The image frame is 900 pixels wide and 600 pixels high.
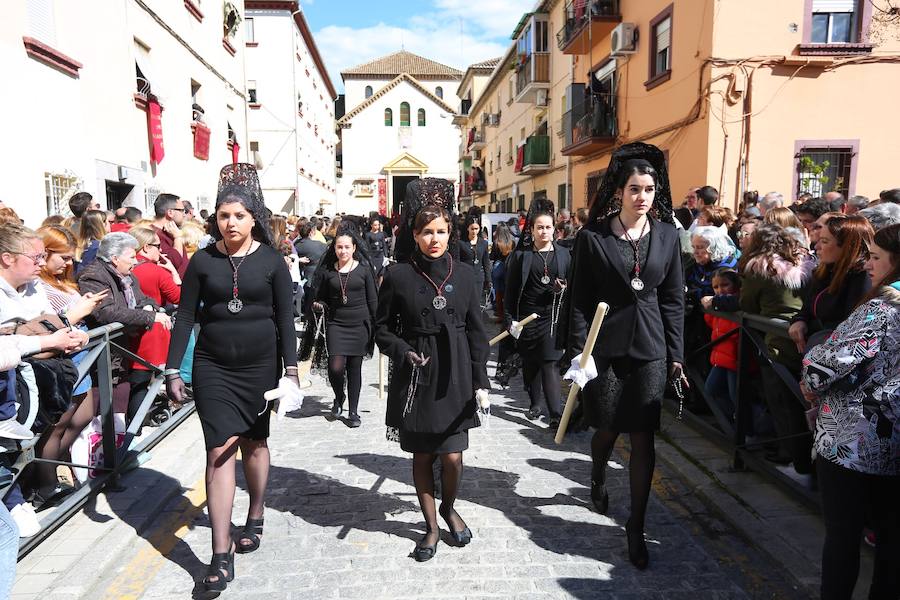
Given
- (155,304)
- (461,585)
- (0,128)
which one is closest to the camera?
(461,585)

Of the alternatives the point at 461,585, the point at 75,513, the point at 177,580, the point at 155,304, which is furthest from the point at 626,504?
the point at 155,304

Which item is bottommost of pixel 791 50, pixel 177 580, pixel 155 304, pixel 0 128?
pixel 177 580

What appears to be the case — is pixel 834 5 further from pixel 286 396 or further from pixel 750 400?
pixel 286 396

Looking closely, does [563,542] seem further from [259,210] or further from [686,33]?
[686,33]

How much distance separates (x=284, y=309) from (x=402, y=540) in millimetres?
1531

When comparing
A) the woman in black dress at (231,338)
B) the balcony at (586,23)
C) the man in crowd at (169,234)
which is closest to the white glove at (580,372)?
the woman in black dress at (231,338)

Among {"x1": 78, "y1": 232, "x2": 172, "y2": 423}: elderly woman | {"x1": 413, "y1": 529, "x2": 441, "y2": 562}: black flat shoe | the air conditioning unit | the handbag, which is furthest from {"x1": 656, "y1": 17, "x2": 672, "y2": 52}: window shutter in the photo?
the handbag

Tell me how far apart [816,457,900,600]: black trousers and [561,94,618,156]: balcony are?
15.8 meters

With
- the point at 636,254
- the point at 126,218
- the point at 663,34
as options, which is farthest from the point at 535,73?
the point at 636,254

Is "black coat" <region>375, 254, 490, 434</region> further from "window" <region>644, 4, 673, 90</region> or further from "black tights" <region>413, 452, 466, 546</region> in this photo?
"window" <region>644, 4, 673, 90</region>

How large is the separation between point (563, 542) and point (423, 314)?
1.58 m

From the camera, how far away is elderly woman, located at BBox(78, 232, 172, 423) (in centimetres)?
457

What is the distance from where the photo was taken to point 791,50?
470 inches

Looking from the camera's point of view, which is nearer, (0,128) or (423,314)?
(423,314)
